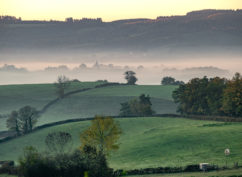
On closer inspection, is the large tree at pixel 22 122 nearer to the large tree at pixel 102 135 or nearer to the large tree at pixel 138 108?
the large tree at pixel 138 108

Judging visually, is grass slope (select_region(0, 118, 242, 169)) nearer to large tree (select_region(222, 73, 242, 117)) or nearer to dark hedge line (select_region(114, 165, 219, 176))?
dark hedge line (select_region(114, 165, 219, 176))

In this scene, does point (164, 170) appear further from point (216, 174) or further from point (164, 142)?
point (164, 142)

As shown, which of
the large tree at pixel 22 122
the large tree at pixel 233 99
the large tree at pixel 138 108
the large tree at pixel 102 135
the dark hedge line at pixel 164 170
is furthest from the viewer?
the large tree at pixel 138 108

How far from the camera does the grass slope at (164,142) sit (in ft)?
Answer: 282

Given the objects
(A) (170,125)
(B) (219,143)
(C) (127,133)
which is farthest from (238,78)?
(B) (219,143)

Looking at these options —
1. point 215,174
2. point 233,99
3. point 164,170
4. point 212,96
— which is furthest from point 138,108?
point 215,174

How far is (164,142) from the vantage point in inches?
3976

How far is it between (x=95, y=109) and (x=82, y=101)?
1052 centimetres

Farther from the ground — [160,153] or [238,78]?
[238,78]

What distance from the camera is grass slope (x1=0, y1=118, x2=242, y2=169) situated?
282ft

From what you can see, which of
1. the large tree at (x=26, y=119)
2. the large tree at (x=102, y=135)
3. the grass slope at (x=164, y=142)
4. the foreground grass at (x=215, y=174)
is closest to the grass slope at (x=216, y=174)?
the foreground grass at (x=215, y=174)

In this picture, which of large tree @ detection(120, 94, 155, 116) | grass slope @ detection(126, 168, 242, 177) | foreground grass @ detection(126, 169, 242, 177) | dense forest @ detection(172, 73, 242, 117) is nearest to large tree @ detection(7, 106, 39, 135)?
large tree @ detection(120, 94, 155, 116)

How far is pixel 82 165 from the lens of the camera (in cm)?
7400

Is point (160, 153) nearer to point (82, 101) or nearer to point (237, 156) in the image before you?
point (237, 156)
